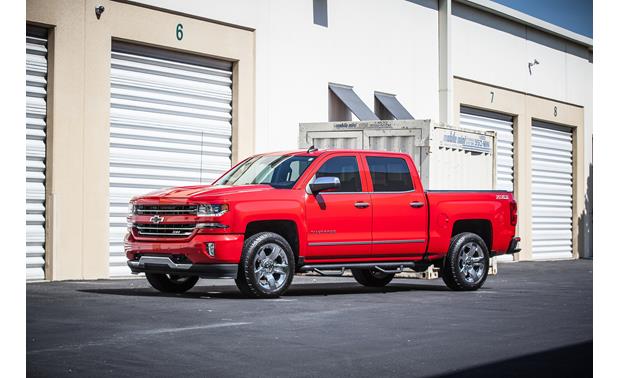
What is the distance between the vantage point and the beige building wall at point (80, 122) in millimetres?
17266

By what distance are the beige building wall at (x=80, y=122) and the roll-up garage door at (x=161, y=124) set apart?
0.51 metres

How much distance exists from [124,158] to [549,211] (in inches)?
726

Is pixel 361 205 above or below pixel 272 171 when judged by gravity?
below

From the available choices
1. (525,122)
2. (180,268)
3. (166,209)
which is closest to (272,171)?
(166,209)

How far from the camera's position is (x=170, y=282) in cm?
1451

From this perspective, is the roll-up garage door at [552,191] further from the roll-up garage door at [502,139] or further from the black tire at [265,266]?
the black tire at [265,266]

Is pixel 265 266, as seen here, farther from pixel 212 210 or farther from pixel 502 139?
pixel 502 139

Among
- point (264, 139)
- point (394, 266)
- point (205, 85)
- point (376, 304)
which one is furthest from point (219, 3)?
point (376, 304)

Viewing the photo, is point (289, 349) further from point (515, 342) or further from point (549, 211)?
point (549, 211)

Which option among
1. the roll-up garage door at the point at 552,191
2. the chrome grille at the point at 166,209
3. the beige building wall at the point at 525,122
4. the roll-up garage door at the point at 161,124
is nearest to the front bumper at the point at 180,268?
the chrome grille at the point at 166,209

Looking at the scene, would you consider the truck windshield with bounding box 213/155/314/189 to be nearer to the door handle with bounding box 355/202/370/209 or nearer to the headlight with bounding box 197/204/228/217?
the door handle with bounding box 355/202/370/209

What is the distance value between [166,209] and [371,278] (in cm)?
471

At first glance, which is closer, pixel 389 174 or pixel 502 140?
pixel 389 174

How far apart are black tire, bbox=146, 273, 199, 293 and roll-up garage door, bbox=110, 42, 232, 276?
4338mm
